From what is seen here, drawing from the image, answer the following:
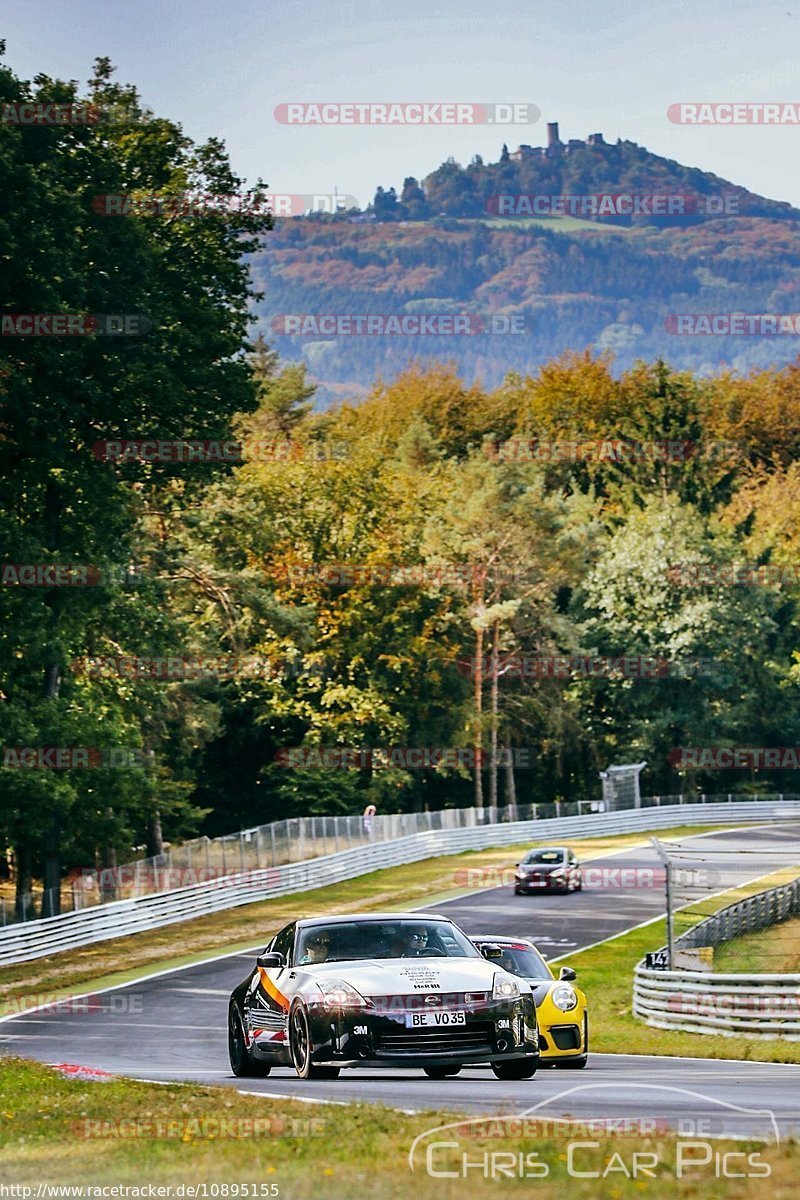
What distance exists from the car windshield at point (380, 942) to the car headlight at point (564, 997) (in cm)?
258

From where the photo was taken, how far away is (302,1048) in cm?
1441

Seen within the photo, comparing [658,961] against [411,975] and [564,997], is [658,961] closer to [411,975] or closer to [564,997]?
[564,997]

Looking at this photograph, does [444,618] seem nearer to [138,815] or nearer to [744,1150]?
[138,815]

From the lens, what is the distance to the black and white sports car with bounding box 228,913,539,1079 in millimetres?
13734

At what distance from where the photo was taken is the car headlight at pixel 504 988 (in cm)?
1394

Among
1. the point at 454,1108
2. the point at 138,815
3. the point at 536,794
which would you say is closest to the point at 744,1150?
the point at 454,1108

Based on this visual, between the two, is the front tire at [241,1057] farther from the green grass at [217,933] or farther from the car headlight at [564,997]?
the green grass at [217,933]

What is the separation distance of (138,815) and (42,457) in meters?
17.4

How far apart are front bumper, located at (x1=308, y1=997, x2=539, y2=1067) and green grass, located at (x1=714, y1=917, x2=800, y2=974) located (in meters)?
21.4

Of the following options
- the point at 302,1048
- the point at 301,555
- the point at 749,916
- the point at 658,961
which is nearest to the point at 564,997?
the point at 302,1048

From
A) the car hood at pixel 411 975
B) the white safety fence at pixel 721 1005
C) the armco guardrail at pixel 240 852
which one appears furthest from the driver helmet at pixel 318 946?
the armco guardrail at pixel 240 852

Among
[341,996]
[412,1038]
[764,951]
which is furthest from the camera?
[764,951]

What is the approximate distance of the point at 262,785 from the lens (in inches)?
3140

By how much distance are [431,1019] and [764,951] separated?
25.9 m
